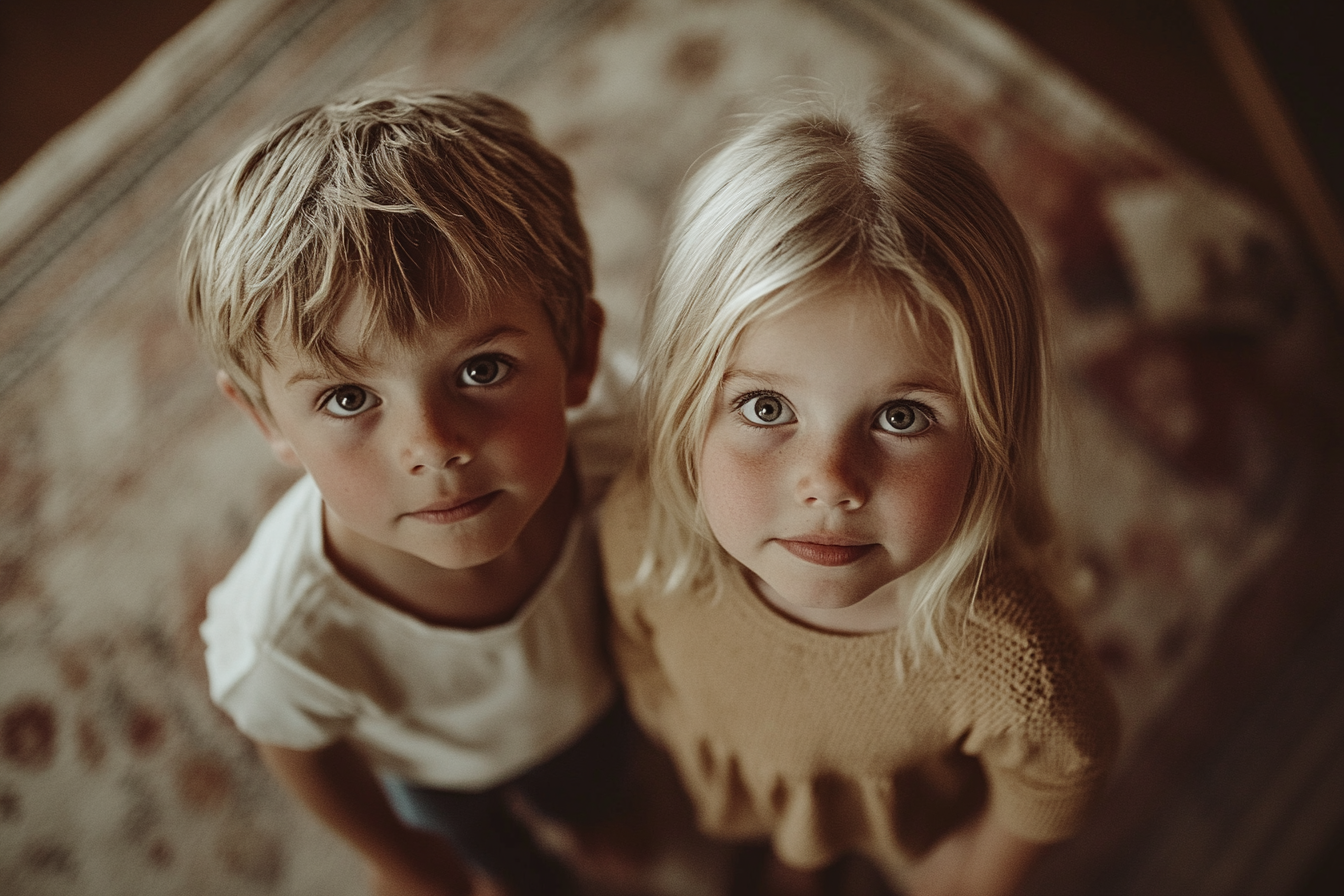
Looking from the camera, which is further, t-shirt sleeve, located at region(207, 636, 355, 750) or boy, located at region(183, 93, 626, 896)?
t-shirt sleeve, located at region(207, 636, 355, 750)

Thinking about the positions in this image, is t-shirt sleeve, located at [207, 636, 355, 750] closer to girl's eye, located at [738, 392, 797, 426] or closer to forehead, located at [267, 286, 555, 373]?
forehead, located at [267, 286, 555, 373]

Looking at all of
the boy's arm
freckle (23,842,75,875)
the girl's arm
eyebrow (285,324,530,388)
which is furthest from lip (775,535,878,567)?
freckle (23,842,75,875)

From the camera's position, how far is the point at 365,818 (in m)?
0.78

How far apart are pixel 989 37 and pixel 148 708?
142 centimetres

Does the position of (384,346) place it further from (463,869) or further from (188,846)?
(188,846)

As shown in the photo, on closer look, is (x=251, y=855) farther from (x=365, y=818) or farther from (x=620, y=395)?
(x=620, y=395)

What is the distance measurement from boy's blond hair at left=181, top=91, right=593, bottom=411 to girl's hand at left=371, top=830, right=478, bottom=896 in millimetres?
468

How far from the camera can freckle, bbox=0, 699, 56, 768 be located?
40.5 inches

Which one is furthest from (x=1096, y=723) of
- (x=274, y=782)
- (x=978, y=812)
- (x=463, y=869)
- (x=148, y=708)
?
(x=148, y=708)

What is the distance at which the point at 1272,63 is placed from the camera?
4.48 ft

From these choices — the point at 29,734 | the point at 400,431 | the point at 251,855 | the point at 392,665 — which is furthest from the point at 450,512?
the point at 29,734

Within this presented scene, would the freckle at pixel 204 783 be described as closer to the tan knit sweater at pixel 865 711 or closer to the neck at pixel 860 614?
the tan knit sweater at pixel 865 711

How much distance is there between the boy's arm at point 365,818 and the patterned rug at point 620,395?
0.19 metres

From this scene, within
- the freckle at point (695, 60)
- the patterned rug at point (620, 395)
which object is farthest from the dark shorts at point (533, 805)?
the freckle at point (695, 60)
